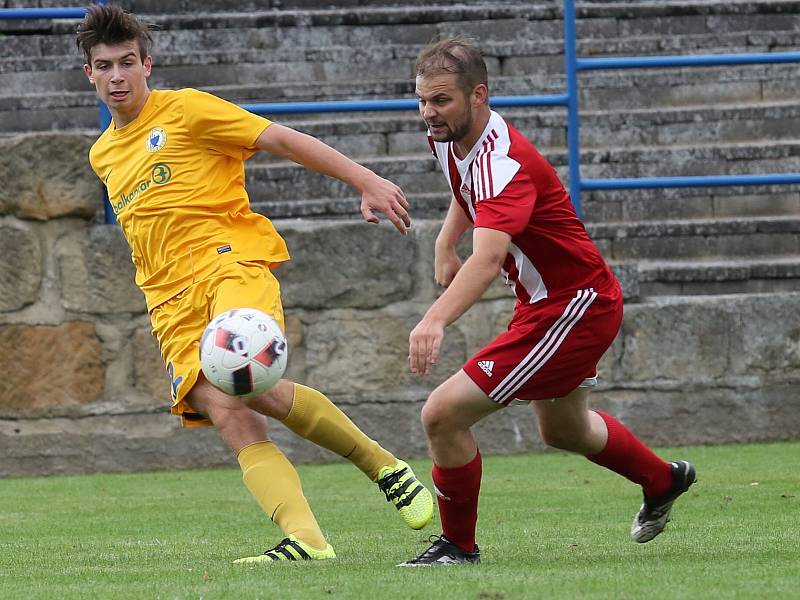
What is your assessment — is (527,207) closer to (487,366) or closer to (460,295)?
(460,295)

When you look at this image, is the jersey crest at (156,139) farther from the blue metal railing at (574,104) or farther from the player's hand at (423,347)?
the blue metal railing at (574,104)

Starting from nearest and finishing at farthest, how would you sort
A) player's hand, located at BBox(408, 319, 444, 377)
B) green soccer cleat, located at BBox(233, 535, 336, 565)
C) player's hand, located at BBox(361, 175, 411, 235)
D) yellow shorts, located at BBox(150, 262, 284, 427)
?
player's hand, located at BBox(408, 319, 444, 377), green soccer cleat, located at BBox(233, 535, 336, 565), player's hand, located at BBox(361, 175, 411, 235), yellow shorts, located at BBox(150, 262, 284, 427)

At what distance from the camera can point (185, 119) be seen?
4840 mm

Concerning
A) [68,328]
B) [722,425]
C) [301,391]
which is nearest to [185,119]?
[301,391]

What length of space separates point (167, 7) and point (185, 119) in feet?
19.7

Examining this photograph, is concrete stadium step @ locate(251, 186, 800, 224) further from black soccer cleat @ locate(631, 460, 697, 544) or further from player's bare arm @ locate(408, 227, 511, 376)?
player's bare arm @ locate(408, 227, 511, 376)

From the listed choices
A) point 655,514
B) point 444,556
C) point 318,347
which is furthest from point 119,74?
point 318,347

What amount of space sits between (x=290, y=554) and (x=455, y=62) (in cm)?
155

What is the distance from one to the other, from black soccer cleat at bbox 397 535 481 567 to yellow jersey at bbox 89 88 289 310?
3.73ft

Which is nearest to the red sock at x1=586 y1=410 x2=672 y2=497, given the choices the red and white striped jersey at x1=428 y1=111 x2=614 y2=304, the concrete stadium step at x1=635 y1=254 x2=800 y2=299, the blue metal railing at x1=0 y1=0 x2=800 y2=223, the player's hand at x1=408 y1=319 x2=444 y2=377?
the red and white striped jersey at x1=428 y1=111 x2=614 y2=304

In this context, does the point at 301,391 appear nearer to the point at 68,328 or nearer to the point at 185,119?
the point at 185,119

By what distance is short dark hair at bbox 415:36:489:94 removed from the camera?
13.8ft

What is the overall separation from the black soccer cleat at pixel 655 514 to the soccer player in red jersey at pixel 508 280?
496 millimetres

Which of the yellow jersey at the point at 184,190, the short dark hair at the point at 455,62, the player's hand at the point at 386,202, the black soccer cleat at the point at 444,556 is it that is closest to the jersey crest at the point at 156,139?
the yellow jersey at the point at 184,190
